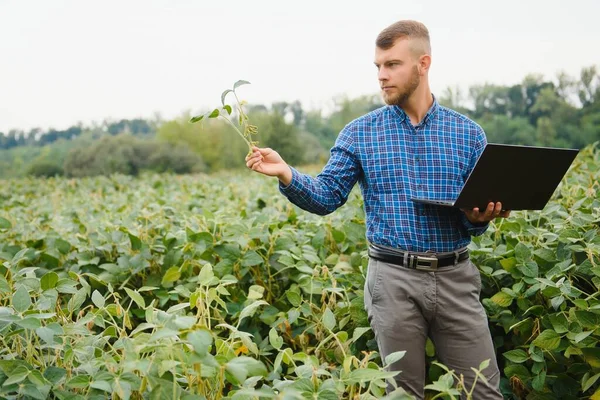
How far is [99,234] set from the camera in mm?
2967

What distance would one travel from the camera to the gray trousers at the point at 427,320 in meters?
2.03

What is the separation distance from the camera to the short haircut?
2084 millimetres

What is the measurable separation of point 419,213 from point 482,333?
0.48 metres

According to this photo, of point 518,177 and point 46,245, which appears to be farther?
point 46,245

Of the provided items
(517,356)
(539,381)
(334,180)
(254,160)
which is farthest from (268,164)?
(539,381)

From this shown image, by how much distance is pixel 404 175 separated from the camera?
2092 mm

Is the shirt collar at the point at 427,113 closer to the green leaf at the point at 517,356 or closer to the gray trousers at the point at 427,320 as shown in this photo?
the gray trousers at the point at 427,320

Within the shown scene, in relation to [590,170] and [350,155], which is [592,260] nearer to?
[350,155]

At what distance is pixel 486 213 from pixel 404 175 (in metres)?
0.31

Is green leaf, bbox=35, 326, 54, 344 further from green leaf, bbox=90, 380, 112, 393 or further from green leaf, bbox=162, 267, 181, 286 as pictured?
green leaf, bbox=162, 267, 181, 286

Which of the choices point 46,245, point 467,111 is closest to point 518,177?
point 46,245

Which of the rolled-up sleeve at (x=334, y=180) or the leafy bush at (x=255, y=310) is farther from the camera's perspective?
the rolled-up sleeve at (x=334, y=180)

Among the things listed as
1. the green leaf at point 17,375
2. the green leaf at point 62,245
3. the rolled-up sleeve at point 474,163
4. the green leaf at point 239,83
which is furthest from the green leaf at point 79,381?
the green leaf at point 62,245

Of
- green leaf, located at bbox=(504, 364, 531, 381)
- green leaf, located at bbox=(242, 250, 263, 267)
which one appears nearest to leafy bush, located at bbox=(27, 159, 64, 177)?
green leaf, located at bbox=(242, 250, 263, 267)
